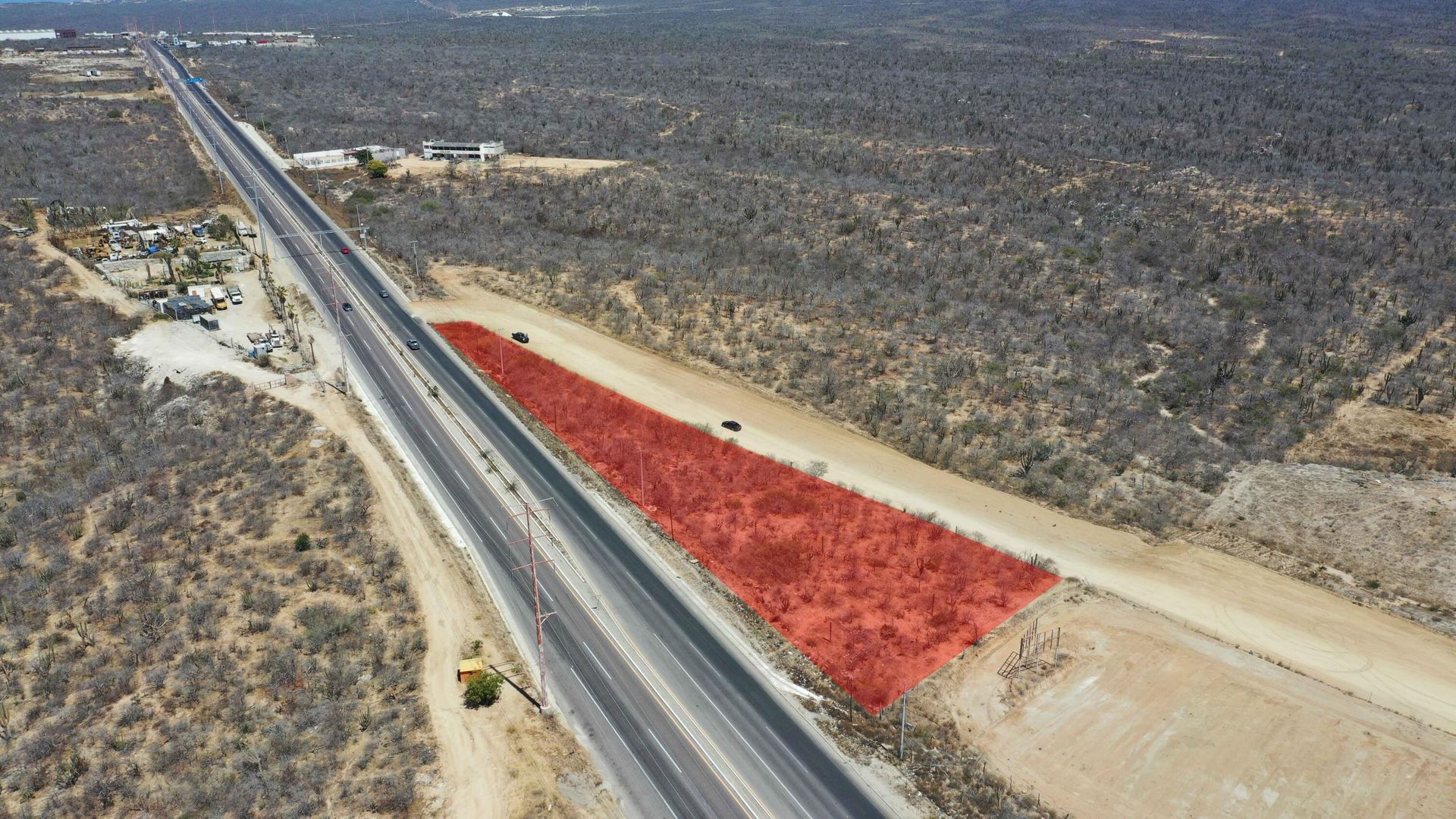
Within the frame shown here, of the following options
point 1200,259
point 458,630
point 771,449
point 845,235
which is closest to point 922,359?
point 771,449

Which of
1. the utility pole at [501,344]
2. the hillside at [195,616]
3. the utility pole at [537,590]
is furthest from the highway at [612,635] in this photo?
the hillside at [195,616]

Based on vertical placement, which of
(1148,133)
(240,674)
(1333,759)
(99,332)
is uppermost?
(1148,133)

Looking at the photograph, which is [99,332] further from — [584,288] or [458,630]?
[458,630]

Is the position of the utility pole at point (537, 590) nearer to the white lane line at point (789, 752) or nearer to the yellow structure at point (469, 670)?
the yellow structure at point (469, 670)

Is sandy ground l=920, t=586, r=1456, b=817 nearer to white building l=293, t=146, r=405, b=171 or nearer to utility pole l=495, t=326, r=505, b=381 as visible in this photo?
utility pole l=495, t=326, r=505, b=381

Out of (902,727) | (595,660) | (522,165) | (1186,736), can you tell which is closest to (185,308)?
(522,165)
